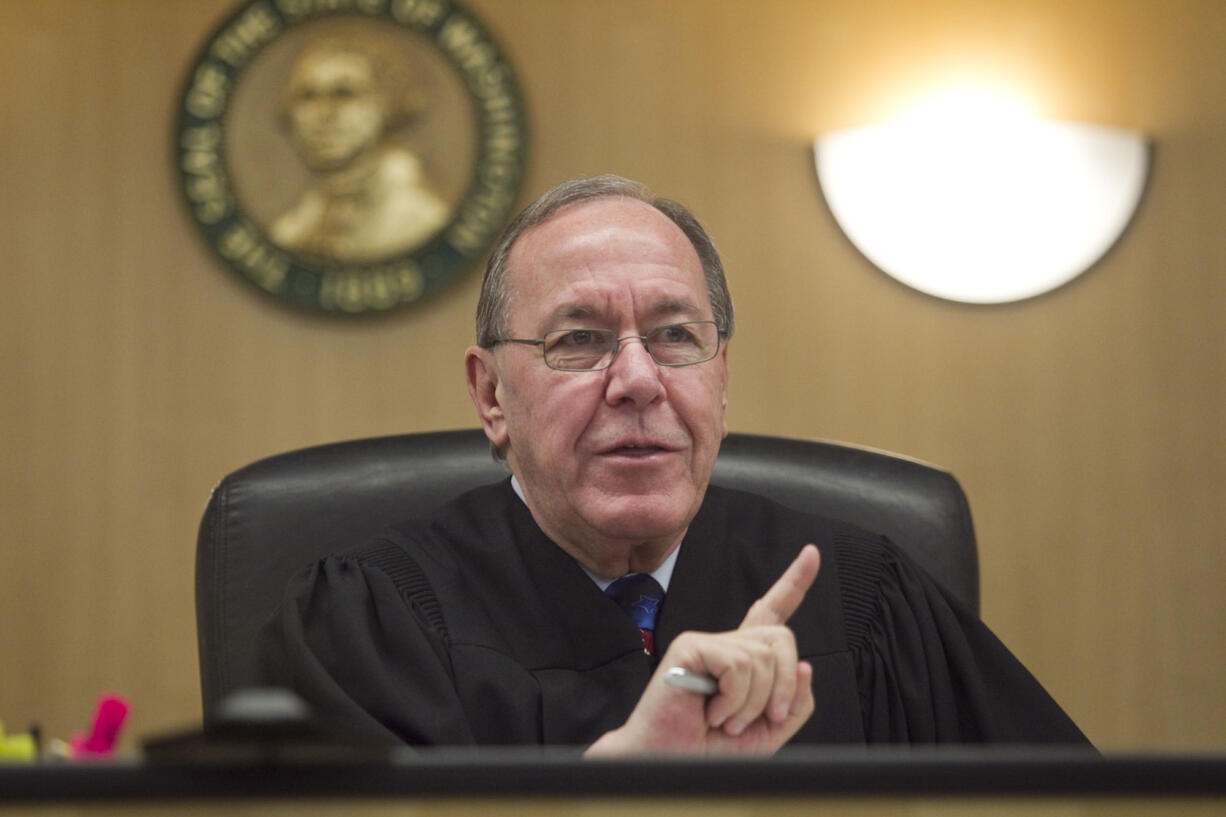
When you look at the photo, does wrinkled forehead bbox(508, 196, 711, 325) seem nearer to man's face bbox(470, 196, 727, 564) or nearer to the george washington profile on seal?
man's face bbox(470, 196, 727, 564)

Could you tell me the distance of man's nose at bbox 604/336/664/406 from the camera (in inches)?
71.1

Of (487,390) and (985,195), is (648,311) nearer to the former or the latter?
(487,390)

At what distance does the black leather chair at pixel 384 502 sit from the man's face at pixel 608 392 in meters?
0.19

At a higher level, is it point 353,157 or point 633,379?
point 353,157

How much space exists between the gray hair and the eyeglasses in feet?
0.30

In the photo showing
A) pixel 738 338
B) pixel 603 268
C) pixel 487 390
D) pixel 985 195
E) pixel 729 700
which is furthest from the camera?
pixel 738 338

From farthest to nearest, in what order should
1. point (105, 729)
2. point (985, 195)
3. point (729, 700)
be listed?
1. point (985, 195)
2. point (729, 700)
3. point (105, 729)

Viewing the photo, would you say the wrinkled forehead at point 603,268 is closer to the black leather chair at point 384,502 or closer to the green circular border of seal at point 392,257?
the black leather chair at point 384,502

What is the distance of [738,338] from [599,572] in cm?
180

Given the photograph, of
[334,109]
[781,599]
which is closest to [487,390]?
[781,599]

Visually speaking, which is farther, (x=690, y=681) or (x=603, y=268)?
(x=603, y=268)

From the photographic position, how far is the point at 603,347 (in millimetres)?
1880

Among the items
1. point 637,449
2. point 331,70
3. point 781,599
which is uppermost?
point 331,70

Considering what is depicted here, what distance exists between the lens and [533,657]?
1.77 m
